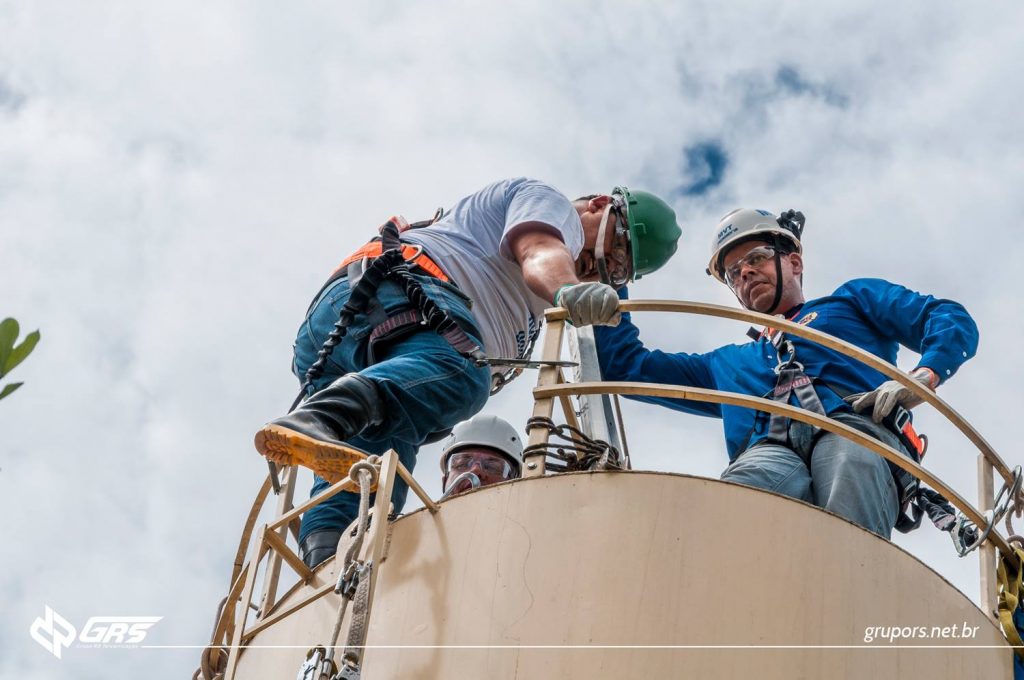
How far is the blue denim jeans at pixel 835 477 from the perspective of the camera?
6.74m

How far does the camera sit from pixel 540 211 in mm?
7438

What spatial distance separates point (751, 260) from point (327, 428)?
355 cm

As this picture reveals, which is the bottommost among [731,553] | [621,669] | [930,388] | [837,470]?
[621,669]

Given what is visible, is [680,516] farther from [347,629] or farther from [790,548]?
[347,629]

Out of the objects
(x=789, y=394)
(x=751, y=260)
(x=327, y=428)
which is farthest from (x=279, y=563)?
(x=751, y=260)

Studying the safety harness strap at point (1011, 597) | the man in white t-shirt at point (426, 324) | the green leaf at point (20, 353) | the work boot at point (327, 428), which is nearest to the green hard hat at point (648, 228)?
the man in white t-shirt at point (426, 324)

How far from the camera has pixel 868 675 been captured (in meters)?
5.30

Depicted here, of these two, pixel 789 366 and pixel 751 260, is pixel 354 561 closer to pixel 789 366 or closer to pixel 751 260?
pixel 789 366

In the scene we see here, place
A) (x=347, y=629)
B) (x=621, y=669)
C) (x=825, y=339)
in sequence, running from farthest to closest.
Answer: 1. (x=825, y=339)
2. (x=347, y=629)
3. (x=621, y=669)

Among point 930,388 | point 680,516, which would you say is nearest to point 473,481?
point 930,388

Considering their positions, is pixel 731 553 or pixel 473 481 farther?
pixel 473 481

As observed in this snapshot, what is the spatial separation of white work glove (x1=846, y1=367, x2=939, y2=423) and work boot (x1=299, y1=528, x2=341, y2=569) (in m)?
2.74

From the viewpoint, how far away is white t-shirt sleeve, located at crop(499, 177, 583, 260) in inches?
291

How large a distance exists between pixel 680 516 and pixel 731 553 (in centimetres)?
24
